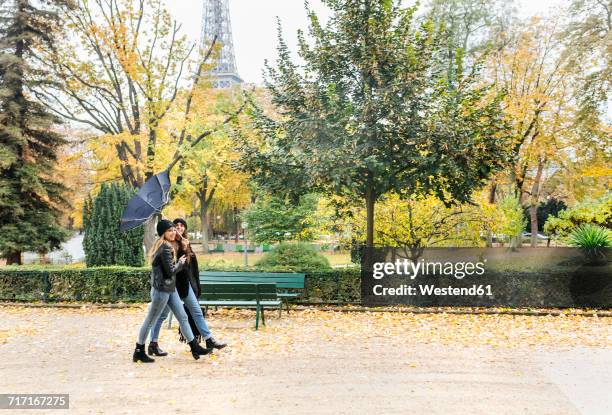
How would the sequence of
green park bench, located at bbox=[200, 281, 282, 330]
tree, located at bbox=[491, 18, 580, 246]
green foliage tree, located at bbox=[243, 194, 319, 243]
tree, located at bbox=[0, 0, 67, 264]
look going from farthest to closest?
green foliage tree, located at bbox=[243, 194, 319, 243] < tree, located at bbox=[491, 18, 580, 246] < tree, located at bbox=[0, 0, 67, 264] < green park bench, located at bbox=[200, 281, 282, 330]

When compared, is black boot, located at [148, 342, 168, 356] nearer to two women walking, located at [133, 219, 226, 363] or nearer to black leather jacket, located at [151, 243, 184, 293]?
two women walking, located at [133, 219, 226, 363]

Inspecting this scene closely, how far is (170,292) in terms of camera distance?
702cm

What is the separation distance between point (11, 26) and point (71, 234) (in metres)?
7.90

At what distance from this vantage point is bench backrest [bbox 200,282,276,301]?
30.2 ft

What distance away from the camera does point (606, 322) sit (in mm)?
9922

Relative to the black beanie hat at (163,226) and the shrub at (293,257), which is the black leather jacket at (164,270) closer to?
the black beanie hat at (163,226)

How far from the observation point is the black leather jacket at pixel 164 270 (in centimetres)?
695

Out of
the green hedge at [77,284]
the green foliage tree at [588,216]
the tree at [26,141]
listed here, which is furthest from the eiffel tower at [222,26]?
the green hedge at [77,284]

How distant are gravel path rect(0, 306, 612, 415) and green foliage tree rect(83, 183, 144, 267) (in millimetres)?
5273

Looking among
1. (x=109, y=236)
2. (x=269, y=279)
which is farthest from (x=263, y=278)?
(x=109, y=236)

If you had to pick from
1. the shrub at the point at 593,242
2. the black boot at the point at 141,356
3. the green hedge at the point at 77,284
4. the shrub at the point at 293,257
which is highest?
the shrub at the point at 593,242

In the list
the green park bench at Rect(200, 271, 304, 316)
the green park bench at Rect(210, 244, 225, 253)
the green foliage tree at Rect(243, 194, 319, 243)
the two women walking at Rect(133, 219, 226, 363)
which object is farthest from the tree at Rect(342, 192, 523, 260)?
the green park bench at Rect(210, 244, 225, 253)

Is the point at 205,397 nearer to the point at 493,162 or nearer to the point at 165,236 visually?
the point at 165,236

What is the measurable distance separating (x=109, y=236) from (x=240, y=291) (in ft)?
25.8
